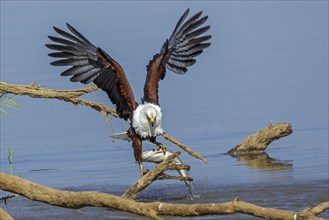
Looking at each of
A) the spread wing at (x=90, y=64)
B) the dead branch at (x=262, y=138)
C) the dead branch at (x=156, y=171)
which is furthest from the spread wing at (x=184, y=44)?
the dead branch at (x=262, y=138)

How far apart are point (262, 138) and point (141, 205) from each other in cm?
569

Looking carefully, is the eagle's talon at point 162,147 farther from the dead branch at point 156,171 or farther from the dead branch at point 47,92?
the dead branch at point 156,171

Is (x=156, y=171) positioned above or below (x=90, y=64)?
below

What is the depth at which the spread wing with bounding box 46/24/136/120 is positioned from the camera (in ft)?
28.7

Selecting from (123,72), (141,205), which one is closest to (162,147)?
(123,72)

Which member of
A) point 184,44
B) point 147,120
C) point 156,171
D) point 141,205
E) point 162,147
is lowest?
point 141,205

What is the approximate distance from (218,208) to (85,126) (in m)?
8.22

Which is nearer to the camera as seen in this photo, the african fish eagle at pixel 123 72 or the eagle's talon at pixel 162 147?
the african fish eagle at pixel 123 72

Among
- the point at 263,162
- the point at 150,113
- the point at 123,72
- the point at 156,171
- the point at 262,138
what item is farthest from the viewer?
the point at 262,138

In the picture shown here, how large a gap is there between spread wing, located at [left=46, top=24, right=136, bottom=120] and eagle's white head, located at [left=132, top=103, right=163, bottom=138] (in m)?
0.14

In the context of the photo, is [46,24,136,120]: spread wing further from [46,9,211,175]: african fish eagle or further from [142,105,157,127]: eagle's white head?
[142,105,157,127]: eagle's white head

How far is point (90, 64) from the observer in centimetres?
891

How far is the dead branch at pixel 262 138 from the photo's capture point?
456 inches

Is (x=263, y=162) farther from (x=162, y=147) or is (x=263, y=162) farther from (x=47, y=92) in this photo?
(x=47, y=92)
